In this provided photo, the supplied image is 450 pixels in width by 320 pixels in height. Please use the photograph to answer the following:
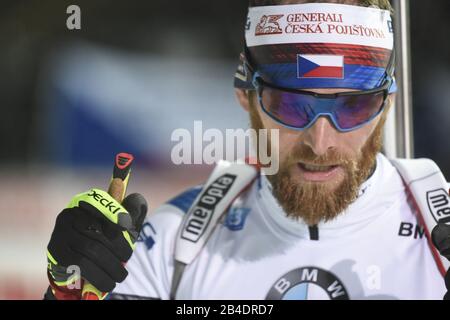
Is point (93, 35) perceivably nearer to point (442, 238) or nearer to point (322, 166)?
point (322, 166)

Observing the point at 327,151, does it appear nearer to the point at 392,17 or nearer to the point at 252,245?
the point at 252,245

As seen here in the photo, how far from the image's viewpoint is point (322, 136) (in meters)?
1.48

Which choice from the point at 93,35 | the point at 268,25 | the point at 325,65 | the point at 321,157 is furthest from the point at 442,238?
the point at 93,35

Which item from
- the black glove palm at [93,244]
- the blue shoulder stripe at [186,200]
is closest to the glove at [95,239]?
the black glove palm at [93,244]

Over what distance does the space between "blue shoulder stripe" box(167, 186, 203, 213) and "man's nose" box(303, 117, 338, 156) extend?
0.37 m

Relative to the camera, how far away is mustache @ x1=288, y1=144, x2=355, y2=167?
4.90 ft

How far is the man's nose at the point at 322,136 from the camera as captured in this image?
4.87 ft

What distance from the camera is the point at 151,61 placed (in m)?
3.33

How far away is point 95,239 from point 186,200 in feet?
1.31

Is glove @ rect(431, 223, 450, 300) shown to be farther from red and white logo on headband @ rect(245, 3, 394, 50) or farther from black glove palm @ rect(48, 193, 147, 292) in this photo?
black glove palm @ rect(48, 193, 147, 292)

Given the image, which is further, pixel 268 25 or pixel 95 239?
pixel 268 25

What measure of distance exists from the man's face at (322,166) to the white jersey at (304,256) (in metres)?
0.04

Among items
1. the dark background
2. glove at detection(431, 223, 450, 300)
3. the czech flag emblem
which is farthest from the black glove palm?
the dark background
